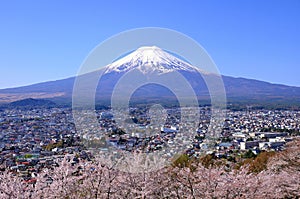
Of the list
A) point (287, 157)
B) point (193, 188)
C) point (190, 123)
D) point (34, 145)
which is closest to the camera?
point (193, 188)

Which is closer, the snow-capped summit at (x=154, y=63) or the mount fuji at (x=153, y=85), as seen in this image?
the snow-capped summit at (x=154, y=63)

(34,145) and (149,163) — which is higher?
(149,163)

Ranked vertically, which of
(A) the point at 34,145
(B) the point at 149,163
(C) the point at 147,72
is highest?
(C) the point at 147,72

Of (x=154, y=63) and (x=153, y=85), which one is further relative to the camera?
(x=153, y=85)

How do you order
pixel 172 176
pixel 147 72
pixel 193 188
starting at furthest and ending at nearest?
pixel 147 72
pixel 172 176
pixel 193 188

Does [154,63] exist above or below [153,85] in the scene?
above

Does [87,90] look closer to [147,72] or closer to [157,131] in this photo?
[147,72]

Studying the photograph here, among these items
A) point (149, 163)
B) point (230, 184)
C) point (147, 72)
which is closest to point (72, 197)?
point (149, 163)

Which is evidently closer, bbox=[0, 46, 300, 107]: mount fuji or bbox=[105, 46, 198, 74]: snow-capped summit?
bbox=[105, 46, 198, 74]: snow-capped summit
